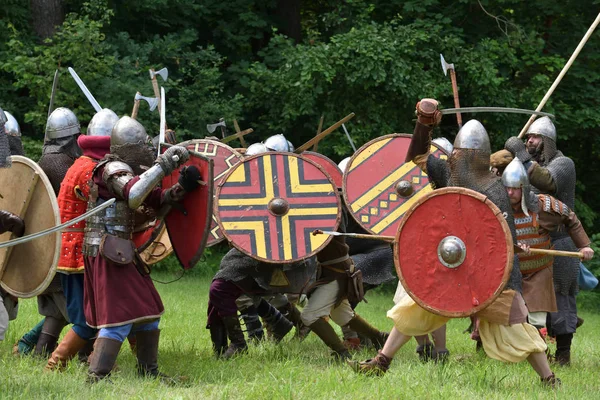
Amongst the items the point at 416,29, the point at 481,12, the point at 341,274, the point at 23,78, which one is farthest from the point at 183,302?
the point at 481,12

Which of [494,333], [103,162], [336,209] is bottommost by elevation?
[494,333]

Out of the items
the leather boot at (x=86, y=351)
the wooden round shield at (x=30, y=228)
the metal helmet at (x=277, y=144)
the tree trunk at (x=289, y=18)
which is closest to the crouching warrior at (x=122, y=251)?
the wooden round shield at (x=30, y=228)

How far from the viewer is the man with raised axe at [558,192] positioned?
20.4 feet

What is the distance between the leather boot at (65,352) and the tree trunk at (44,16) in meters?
9.26

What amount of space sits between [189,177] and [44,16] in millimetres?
9699

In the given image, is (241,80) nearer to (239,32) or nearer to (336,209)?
(239,32)

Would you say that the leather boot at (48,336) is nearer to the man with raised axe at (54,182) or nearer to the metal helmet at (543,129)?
the man with raised axe at (54,182)

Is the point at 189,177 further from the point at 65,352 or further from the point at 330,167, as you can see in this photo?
the point at 330,167

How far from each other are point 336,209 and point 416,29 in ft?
25.5

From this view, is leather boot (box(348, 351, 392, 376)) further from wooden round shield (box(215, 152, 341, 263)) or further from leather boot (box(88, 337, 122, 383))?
leather boot (box(88, 337, 122, 383))

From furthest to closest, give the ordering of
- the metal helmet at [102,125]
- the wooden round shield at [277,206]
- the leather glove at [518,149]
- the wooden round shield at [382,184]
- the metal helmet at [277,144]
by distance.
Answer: the metal helmet at [277,144], the wooden round shield at [382,184], the leather glove at [518,149], the wooden round shield at [277,206], the metal helmet at [102,125]

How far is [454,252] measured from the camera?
15.2ft

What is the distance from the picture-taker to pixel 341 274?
6258mm

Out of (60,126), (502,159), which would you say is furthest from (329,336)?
(60,126)
